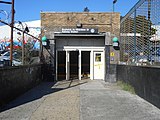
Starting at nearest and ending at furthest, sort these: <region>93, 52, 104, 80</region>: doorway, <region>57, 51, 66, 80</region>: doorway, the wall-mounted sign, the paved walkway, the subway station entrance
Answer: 1. the paved walkway
2. the wall-mounted sign
3. the subway station entrance
4. <region>93, 52, 104, 80</region>: doorway
5. <region>57, 51, 66, 80</region>: doorway

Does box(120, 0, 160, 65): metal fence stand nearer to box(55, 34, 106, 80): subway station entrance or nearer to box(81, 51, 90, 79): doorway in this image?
box(55, 34, 106, 80): subway station entrance

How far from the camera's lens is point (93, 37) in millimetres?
20266

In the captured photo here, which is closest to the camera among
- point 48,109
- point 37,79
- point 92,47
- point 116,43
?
point 48,109

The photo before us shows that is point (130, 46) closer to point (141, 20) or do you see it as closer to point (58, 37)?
point (141, 20)

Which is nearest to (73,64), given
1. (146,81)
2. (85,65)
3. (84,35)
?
(85,65)

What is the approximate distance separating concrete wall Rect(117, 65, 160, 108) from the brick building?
197 inches

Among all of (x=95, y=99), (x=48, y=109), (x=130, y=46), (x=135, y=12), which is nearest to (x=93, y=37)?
(x=130, y=46)

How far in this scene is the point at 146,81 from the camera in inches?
429

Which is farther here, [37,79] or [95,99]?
[37,79]

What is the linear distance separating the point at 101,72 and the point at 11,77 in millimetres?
10629

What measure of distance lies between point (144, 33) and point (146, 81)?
7.43 ft

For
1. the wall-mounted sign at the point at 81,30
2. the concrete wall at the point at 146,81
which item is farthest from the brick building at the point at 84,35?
the concrete wall at the point at 146,81

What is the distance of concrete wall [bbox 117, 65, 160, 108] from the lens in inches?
373

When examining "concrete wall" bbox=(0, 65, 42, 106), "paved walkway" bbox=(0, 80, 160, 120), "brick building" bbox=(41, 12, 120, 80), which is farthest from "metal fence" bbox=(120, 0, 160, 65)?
"concrete wall" bbox=(0, 65, 42, 106)
